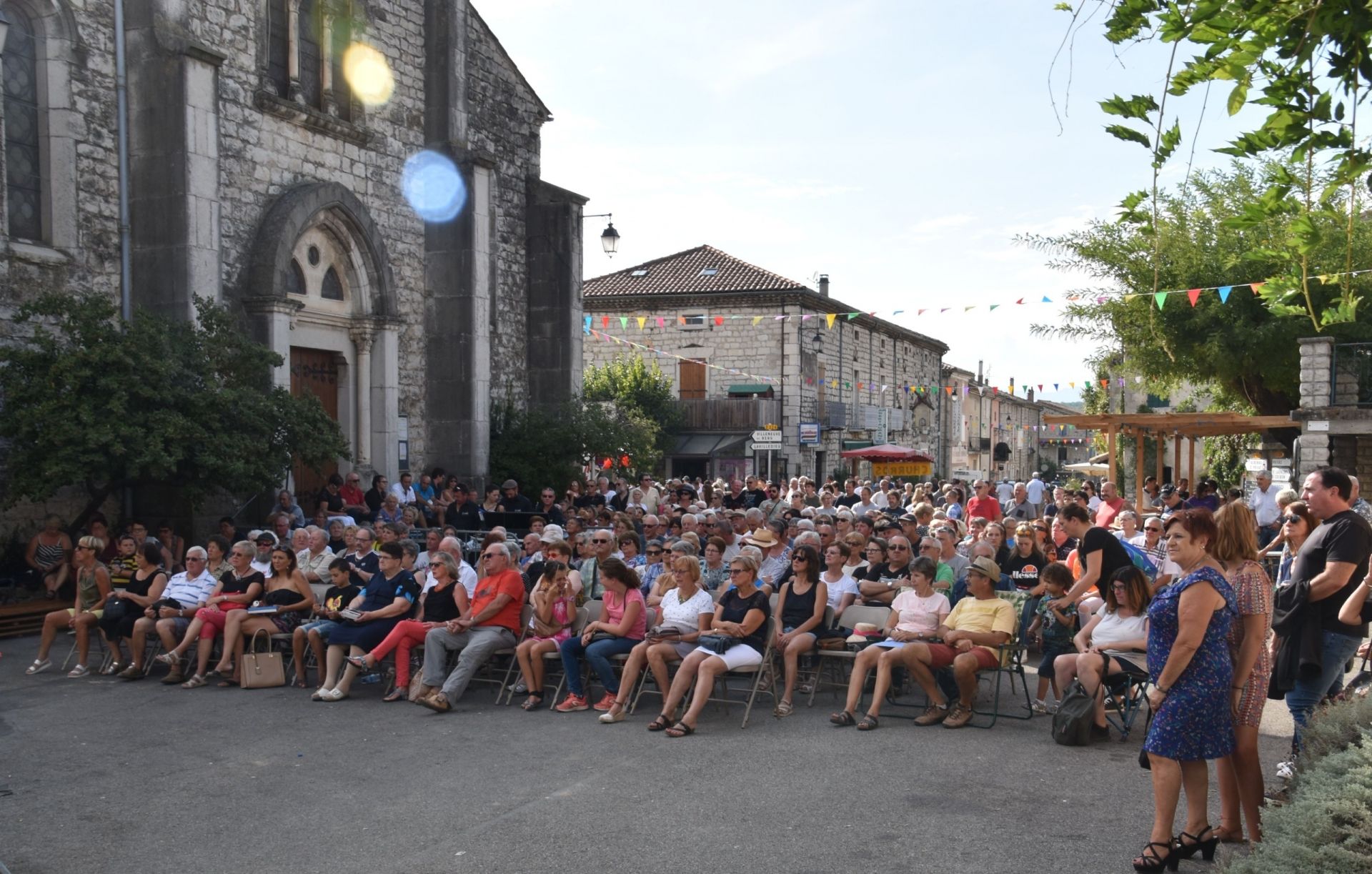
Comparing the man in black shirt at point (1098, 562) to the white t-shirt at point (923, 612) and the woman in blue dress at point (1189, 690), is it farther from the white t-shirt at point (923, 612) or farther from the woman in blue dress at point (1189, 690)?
the woman in blue dress at point (1189, 690)

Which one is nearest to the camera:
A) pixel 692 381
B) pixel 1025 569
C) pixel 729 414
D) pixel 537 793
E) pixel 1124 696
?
pixel 537 793

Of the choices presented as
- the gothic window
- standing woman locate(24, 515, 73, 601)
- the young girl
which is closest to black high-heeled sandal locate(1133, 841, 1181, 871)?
the young girl

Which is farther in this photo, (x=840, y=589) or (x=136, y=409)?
(x=136, y=409)

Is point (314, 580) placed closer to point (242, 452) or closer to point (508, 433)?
point (242, 452)

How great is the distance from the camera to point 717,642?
792 cm

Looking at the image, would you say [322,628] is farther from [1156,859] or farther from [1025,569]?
[1156,859]

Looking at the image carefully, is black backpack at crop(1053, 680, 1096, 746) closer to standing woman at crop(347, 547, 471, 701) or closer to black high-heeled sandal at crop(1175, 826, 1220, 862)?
black high-heeled sandal at crop(1175, 826, 1220, 862)

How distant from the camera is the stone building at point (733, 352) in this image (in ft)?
132

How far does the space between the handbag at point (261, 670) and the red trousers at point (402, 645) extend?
3.00 feet

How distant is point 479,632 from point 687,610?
1633mm

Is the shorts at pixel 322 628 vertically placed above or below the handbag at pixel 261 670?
→ above

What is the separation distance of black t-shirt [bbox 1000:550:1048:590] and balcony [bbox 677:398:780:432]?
29979mm

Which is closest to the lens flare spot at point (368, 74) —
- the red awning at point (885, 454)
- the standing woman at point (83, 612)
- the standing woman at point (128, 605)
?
the standing woman at point (83, 612)

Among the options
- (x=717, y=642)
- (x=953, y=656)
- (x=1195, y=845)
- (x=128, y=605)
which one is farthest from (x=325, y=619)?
(x=1195, y=845)
